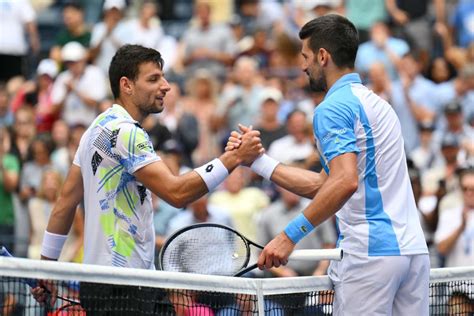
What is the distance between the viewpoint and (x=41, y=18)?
65.0ft

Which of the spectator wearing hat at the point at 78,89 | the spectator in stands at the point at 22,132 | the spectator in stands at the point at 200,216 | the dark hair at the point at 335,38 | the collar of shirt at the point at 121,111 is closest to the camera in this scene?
the dark hair at the point at 335,38

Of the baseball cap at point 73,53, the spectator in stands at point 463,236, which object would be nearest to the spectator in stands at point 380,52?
the baseball cap at point 73,53

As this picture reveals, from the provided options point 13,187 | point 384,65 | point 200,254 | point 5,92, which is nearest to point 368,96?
point 200,254

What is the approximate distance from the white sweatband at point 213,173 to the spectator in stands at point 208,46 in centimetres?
972

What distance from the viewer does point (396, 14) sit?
677 inches

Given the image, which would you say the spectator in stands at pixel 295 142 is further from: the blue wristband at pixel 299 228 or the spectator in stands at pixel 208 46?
the blue wristband at pixel 299 228

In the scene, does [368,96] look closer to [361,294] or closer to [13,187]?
[361,294]

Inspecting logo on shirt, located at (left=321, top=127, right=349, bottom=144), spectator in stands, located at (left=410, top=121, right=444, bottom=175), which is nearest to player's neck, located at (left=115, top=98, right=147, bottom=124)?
logo on shirt, located at (left=321, top=127, right=349, bottom=144)

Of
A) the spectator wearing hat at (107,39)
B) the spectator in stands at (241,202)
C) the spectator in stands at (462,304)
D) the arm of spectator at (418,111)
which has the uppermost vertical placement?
the spectator wearing hat at (107,39)

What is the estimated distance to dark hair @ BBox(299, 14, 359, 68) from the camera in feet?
21.5

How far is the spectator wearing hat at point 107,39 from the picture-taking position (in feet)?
55.1

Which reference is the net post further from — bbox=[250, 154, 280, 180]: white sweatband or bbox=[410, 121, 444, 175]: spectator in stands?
bbox=[410, 121, 444, 175]: spectator in stands

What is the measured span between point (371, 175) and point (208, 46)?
35.1 ft

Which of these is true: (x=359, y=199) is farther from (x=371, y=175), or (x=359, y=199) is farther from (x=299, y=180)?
(x=299, y=180)
